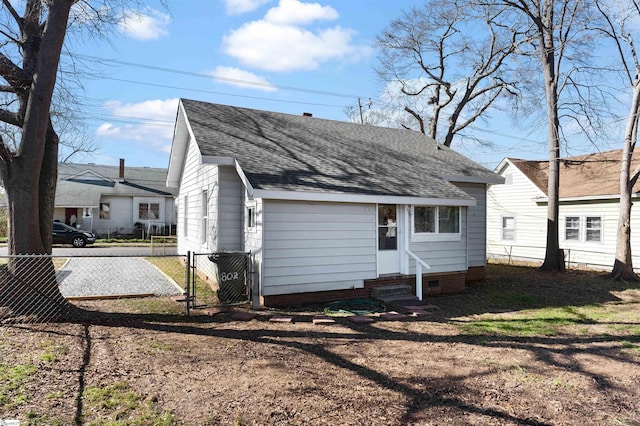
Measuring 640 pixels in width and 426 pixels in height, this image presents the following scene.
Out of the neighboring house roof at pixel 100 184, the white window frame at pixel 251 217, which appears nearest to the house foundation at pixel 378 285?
the white window frame at pixel 251 217

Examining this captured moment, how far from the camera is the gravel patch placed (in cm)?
987

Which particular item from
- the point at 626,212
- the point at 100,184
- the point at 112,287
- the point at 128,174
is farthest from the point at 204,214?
the point at 128,174

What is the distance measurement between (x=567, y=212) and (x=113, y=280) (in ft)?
61.1

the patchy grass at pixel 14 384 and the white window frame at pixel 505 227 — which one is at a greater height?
the white window frame at pixel 505 227

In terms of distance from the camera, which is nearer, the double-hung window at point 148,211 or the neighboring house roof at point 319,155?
the neighboring house roof at point 319,155

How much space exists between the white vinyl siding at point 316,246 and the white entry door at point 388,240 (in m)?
0.35

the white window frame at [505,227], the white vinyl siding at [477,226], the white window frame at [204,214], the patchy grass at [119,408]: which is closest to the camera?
the patchy grass at [119,408]

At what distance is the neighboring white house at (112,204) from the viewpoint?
96.5 feet

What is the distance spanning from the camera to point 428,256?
35.0 ft

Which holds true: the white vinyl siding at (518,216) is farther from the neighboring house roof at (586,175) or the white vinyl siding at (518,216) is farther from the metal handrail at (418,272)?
the metal handrail at (418,272)

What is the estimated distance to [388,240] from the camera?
10242mm

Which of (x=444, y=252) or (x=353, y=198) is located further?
(x=444, y=252)

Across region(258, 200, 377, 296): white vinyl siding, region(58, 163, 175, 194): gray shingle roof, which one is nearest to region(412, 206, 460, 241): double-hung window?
region(258, 200, 377, 296): white vinyl siding

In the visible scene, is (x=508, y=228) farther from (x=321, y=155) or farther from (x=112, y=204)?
(x=112, y=204)
